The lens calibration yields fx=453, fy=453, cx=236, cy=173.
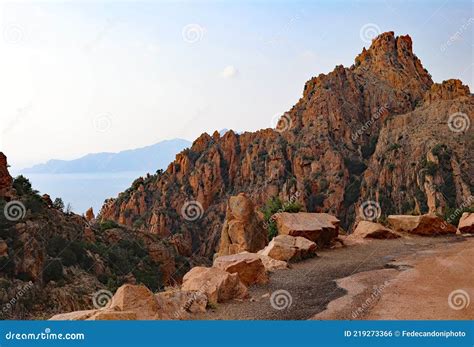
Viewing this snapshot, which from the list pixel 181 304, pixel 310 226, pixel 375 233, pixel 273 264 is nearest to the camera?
pixel 181 304

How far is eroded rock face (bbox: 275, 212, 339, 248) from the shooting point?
22.9 meters

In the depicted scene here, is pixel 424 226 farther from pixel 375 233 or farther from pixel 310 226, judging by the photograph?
pixel 310 226

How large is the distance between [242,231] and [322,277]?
8101mm

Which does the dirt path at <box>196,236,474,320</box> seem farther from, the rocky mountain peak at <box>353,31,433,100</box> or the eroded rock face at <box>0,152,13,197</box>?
the rocky mountain peak at <box>353,31,433,100</box>

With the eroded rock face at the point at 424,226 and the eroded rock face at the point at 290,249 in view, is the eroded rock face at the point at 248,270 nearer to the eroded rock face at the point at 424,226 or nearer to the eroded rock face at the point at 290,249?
the eroded rock face at the point at 290,249

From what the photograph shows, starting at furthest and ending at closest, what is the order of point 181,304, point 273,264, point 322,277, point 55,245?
point 55,245 → point 273,264 → point 322,277 → point 181,304

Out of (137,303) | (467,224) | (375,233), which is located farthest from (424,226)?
(137,303)

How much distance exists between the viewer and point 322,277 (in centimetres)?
1606

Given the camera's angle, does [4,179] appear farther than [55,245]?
Yes

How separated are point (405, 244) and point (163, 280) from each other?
26.2 meters

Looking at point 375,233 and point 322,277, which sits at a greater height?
point 375,233

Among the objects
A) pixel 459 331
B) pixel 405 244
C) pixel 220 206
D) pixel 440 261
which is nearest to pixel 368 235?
pixel 405 244

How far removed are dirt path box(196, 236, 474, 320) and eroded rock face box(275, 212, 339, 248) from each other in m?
1.01

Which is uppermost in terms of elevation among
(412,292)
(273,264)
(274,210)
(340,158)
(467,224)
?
(340,158)
